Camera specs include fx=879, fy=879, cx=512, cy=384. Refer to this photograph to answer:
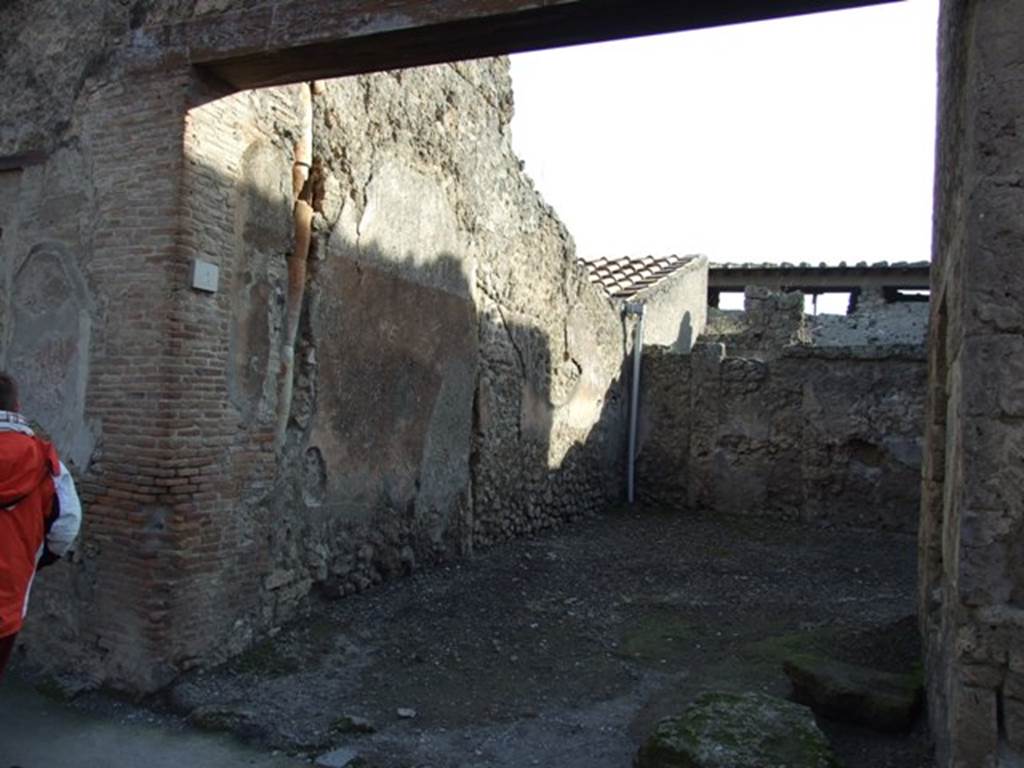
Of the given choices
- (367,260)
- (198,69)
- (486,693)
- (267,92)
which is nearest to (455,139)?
(367,260)

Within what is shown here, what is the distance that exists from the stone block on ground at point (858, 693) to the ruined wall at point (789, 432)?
5.76m

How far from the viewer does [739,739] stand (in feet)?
10.5

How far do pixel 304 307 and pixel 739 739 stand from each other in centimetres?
335

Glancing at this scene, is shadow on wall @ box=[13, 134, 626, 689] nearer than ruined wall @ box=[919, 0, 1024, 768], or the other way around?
ruined wall @ box=[919, 0, 1024, 768]

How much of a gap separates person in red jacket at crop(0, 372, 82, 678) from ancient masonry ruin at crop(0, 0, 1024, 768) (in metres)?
0.94

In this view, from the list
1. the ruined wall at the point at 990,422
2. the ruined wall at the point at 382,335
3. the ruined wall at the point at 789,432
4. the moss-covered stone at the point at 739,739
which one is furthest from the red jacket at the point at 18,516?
the ruined wall at the point at 789,432

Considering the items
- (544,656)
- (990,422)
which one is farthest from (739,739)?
(544,656)

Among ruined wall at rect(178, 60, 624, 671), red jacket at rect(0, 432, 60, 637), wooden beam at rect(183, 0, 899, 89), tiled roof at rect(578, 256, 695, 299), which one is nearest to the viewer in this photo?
red jacket at rect(0, 432, 60, 637)

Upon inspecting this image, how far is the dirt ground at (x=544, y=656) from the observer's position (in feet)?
12.5

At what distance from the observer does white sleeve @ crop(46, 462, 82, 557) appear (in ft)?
10.8

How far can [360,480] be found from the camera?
19.1 ft

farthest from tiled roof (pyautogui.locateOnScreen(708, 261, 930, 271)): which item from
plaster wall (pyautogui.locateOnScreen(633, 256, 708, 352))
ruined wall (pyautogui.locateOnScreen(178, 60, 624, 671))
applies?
ruined wall (pyautogui.locateOnScreen(178, 60, 624, 671))

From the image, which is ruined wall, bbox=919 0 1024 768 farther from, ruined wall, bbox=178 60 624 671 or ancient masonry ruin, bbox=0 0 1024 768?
ruined wall, bbox=178 60 624 671

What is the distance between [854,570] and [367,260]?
15.8ft
